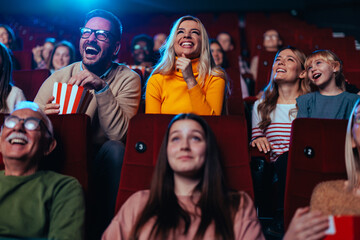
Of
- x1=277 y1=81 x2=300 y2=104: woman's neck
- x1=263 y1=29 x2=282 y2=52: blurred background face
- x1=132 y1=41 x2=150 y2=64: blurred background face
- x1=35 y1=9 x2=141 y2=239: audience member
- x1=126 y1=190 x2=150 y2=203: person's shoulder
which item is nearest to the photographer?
x1=126 y1=190 x2=150 y2=203: person's shoulder

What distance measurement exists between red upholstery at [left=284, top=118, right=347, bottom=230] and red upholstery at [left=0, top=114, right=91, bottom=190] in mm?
307

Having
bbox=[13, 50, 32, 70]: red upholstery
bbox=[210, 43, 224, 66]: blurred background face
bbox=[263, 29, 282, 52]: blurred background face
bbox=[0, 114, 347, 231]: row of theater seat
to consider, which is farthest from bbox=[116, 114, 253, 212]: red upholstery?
bbox=[263, 29, 282, 52]: blurred background face

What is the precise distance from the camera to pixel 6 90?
885mm

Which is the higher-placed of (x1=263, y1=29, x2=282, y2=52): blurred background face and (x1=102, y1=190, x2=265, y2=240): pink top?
(x1=263, y1=29, x2=282, y2=52): blurred background face

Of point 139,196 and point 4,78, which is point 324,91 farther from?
point 4,78

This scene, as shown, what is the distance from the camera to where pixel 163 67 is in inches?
34.6

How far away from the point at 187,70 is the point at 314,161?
29cm

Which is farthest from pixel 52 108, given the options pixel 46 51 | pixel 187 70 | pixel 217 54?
pixel 46 51

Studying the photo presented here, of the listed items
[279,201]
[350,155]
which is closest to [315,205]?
[350,155]

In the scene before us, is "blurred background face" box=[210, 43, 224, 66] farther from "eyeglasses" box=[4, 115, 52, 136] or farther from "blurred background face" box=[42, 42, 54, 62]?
"eyeglasses" box=[4, 115, 52, 136]

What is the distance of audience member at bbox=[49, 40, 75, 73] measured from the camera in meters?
1.37

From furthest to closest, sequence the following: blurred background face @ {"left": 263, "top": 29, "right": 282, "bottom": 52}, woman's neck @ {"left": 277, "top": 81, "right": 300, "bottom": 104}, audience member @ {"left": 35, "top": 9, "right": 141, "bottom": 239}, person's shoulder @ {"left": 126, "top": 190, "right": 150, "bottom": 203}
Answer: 1. blurred background face @ {"left": 263, "top": 29, "right": 282, "bottom": 52}
2. woman's neck @ {"left": 277, "top": 81, "right": 300, "bottom": 104}
3. audience member @ {"left": 35, "top": 9, "right": 141, "bottom": 239}
4. person's shoulder @ {"left": 126, "top": 190, "right": 150, "bottom": 203}

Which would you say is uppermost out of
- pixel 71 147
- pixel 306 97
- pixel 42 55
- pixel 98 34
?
pixel 42 55

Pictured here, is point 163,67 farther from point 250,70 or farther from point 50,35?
point 50,35
